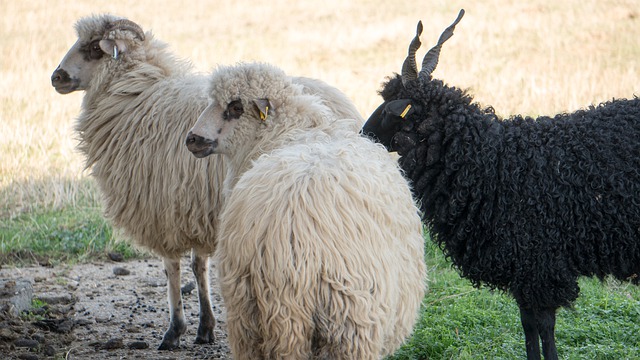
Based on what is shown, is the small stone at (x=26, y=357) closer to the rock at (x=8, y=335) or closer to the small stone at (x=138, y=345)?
the rock at (x=8, y=335)

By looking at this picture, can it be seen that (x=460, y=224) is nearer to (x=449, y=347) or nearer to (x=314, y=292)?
(x=449, y=347)

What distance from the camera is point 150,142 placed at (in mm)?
6293

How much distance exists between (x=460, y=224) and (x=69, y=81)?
3616mm

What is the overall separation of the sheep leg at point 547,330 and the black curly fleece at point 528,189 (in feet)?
0.23

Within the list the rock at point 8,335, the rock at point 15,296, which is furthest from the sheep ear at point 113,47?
the rock at point 8,335

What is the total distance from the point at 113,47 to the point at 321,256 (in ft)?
11.9

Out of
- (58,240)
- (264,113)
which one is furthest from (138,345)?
(58,240)

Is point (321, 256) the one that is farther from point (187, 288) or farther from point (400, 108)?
point (187, 288)

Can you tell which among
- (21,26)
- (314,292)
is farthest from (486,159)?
(21,26)

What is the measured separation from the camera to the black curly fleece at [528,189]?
483cm

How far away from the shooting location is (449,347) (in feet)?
17.6

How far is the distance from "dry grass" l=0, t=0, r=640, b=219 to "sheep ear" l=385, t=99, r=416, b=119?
6.14m

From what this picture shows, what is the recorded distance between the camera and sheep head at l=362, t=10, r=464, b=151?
519 centimetres

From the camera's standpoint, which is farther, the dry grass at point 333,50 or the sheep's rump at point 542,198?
the dry grass at point 333,50
